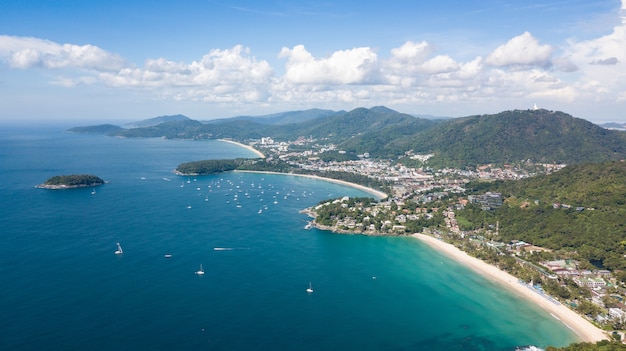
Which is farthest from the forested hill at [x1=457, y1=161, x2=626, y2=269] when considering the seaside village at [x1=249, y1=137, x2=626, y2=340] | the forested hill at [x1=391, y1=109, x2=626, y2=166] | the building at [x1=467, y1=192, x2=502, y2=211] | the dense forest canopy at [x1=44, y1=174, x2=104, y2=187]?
the dense forest canopy at [x1=44, y1=174, x2=104, y2=187]

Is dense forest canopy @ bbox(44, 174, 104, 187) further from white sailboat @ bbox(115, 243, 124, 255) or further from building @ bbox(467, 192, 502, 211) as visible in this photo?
building @ bbox(467, 192, 502, 211)

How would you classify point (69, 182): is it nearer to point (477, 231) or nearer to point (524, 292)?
point (477, 231)

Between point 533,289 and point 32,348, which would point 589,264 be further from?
point 32,348

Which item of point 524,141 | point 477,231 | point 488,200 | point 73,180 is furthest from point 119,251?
point 524,141

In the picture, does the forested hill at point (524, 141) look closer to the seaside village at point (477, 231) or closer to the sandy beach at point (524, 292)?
the seaside village at point (477, 231)

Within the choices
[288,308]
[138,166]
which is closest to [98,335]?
[288,308]
